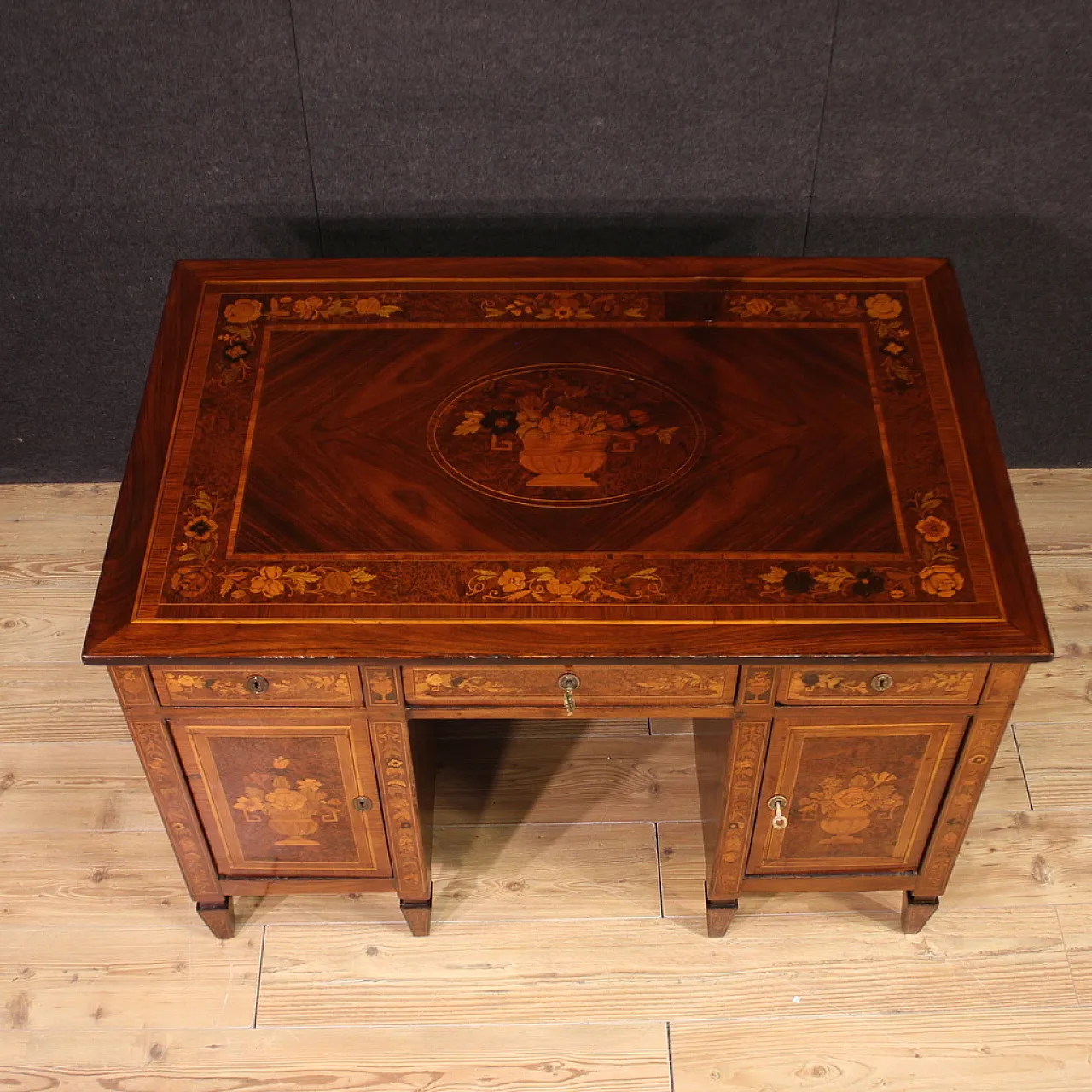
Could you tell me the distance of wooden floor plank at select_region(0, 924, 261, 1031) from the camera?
201 centimetres

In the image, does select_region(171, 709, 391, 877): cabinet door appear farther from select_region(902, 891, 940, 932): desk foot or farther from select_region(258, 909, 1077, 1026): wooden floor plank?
select_region(902, 891, 940, 932): desk foot

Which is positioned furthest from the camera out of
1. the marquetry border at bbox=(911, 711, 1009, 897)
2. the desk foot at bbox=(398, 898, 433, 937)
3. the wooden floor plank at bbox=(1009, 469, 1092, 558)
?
the wooden floor plank at bbox=(1009, 469, 1092, 558)

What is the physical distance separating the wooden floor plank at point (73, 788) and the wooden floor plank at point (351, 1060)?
1.17 feet

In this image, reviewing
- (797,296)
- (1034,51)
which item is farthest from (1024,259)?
(797,296)

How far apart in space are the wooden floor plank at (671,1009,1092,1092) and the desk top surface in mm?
679

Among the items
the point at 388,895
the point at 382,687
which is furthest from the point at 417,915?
the point at 382,687

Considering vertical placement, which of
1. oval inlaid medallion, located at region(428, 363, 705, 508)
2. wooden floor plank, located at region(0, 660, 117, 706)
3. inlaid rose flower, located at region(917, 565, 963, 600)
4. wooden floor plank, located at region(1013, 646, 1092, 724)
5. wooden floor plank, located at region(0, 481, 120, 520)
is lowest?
wooden floor plank, located at region(0, 660, 117, 706)

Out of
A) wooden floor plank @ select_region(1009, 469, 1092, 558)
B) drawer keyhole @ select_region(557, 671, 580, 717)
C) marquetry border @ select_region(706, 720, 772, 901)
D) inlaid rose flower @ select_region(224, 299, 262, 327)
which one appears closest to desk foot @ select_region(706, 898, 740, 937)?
marquetry border @ select_region(706, 720, 772, 901)

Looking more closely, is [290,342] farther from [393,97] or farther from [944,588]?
[944,588]

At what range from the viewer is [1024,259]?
232 cm

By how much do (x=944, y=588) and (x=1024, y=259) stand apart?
2.92 feet

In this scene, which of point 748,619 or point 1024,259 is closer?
point 748,619

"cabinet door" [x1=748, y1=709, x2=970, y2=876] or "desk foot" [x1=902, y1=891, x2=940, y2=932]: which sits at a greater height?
"cabinet door" [x1=748, y1=709, x2=970, y2=876]

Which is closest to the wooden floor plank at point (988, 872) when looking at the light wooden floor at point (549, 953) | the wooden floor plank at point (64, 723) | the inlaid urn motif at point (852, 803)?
the light wooden floor at point (549, 953)
